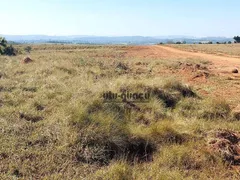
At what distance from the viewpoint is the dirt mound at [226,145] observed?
5.20m

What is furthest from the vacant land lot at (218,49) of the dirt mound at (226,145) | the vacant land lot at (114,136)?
the dirt mound at (226,145)

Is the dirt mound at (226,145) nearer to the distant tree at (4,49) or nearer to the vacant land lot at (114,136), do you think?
the vacant land lot at (114,136)

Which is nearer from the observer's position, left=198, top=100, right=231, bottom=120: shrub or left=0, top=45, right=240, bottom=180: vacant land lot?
left=0, top=45, right=240, bottom=180: vacant land lot

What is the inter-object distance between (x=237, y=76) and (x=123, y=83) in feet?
24.2

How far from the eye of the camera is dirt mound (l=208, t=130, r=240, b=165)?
5.20 meters

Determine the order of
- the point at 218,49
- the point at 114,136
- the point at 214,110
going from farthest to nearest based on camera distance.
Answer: the point at 218,49, the point at 214,110, the point at 114,136

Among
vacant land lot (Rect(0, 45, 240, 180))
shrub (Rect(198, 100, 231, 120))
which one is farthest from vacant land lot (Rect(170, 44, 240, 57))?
vacant land lot (Rect(0, 45, 240, 180))

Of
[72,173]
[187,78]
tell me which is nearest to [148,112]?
[72,173]

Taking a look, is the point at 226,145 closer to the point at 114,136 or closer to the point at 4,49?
the point at 114,136

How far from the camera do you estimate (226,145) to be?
547 cm

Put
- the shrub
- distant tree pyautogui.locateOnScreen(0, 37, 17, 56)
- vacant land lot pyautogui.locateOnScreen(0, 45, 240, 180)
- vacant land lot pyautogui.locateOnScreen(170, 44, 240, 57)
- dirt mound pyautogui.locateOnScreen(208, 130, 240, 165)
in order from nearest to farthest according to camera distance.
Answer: vacant land lot pyautogui.locateOnScreen(0, 45, 240, 180) < dirt mound pyautogui.locateOnScreen(208, 130, 240, 165) < the shrub < vacant land lot pyautogui.locateOnScreen(170, 44, 240, 57) < distant tree pyautogui.locateOnScreen(0, 37, 17, 56)

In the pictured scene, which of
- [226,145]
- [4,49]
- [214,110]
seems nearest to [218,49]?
[4,49]

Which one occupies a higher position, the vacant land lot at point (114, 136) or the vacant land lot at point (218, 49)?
the vacant land lot at point (114, 136)

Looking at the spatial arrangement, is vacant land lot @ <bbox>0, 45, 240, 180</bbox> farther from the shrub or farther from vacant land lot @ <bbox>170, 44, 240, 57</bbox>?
vacant land lot @ <bbox>170, 44, 240, 57</bbox>
